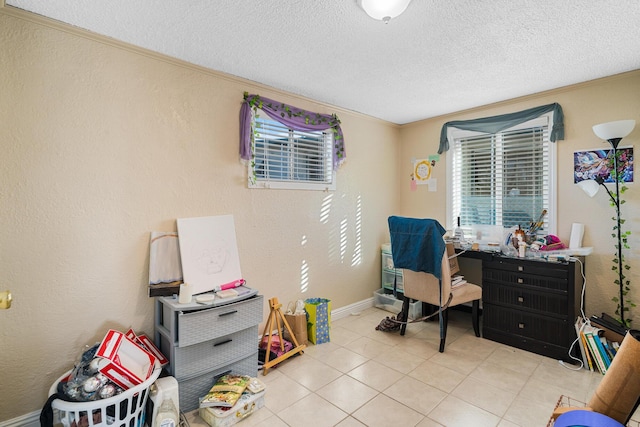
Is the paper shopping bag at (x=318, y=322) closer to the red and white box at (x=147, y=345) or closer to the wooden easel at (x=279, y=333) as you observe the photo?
the wooden easel at (x=279, y=333)

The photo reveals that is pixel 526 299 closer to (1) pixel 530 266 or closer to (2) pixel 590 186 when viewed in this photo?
(1) pixel 530 266

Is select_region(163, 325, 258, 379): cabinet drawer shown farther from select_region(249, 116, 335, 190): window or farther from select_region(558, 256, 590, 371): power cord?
select_region(558, 256, 590, 371): power cord

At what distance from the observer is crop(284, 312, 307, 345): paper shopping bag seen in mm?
2869

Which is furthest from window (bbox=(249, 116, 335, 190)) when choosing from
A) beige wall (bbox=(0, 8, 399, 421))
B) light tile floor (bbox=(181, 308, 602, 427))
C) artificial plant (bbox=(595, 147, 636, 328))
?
artificial plant (bbox=(595, 147, 636, 328))

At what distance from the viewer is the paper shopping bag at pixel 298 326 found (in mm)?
2869

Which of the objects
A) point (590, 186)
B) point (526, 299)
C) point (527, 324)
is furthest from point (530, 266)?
point (590, 186)

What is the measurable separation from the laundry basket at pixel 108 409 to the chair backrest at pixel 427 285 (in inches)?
88.0

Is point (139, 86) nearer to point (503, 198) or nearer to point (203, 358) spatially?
point (203, 358)

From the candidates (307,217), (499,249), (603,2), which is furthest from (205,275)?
(603,2)

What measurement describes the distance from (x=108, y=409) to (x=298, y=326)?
5.03 ft

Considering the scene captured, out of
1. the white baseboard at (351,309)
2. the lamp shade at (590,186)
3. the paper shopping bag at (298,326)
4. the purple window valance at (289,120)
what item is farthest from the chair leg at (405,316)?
the lamp shade at (590,186)

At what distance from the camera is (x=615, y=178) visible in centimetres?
263

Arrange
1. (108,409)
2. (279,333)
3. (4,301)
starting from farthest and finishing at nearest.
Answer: (279,333) < (108,409) < (4,301)

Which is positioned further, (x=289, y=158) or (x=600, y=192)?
(x=289, y=158)
